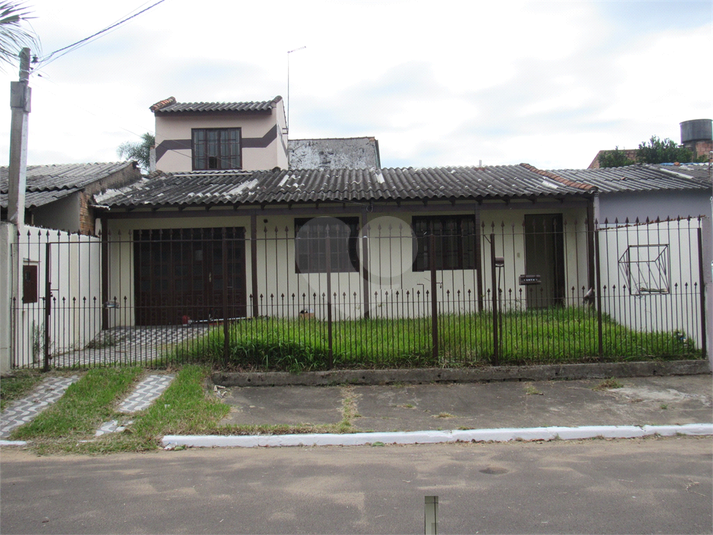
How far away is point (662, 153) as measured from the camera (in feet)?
79.0

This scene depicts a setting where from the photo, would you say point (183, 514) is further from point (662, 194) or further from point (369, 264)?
point (662, 194)

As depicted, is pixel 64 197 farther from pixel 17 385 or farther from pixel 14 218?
pixel 17 385

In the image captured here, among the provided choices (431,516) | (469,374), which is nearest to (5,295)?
(469,374)

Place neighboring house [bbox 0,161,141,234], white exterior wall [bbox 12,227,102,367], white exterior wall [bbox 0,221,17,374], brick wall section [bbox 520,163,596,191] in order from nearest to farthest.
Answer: white exterior wall [bbox 0,221,17,374] < white exterior wall [bbox 12,227,102,367] < neighboring house [bbox 0,161,141,234] < brick wall section [bbox 520,163,596,191]

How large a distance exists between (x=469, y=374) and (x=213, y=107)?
43.7 ft

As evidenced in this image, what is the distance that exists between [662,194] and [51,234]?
1310cm

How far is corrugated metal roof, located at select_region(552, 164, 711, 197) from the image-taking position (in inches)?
500

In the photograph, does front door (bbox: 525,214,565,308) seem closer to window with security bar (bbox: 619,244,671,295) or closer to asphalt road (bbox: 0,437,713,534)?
window with security bar (bbox: 619,244,671,295)

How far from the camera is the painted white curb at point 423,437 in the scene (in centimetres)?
513

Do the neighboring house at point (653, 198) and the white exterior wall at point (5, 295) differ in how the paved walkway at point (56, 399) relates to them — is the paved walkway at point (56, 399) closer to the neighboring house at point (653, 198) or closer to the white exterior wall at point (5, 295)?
the white exterior wall at point (5, 295)

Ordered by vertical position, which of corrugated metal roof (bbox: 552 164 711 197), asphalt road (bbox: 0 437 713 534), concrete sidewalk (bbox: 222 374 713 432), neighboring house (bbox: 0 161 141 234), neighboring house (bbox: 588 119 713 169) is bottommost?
asphalt road (bbox: 0 437 713 534)

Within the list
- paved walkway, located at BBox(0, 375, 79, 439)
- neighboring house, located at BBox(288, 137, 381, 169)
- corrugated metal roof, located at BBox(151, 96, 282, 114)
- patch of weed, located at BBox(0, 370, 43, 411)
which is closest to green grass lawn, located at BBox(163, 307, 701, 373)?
paved walkway, located at BBox(0, 375, 79, 439)

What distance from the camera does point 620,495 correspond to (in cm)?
376

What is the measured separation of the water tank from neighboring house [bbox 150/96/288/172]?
64.3 ft
